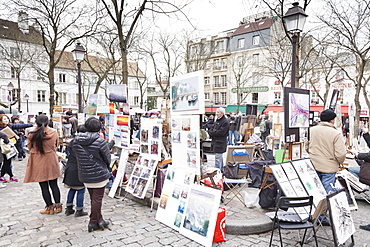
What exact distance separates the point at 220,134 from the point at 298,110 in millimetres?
2085

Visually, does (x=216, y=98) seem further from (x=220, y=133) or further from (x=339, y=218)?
(x=339, y=218)

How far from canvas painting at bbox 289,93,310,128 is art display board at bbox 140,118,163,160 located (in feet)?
7.49

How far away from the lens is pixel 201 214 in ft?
11.7

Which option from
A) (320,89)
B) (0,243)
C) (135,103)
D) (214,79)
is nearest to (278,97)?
(320,89)

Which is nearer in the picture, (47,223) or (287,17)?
(47,223)

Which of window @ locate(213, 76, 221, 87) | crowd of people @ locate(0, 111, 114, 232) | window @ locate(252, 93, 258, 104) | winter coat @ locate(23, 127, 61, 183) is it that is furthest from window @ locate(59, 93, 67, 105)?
winter coat @ locate(23, 127, 61, 183)

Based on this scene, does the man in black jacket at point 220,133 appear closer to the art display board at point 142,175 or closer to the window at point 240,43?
the art display board at point 142,175

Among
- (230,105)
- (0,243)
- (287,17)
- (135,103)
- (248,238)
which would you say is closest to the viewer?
(0,243)

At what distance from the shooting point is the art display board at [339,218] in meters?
3.01

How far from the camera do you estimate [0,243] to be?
3480 millimetres

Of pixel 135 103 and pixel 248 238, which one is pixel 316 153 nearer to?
pixel 248 238

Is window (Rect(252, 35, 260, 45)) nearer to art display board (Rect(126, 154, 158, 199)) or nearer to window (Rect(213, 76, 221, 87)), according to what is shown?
window (Rect(213, 76, 221, 87))

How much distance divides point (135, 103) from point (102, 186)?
152ft

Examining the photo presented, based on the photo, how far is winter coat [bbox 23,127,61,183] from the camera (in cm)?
440
